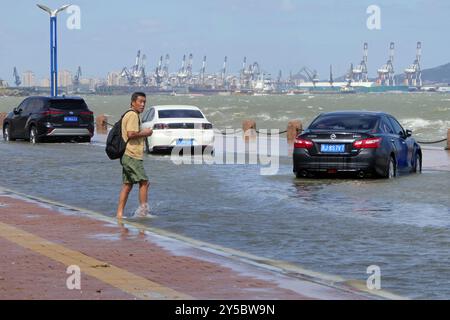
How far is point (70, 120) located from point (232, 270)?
91.1 feet

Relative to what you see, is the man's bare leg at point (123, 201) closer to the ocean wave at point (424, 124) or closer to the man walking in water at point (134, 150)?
the man walking in water at point (134, 150)

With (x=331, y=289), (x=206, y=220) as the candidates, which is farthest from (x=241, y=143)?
(x=331, y=289)

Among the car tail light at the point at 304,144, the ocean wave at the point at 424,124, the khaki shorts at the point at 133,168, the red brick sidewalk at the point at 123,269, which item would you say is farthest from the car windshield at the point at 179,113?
the ocean wave at the point at 424,124

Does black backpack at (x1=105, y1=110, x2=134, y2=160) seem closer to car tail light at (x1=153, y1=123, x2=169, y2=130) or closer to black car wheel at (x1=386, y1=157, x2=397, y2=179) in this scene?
black car wheel at (x1=386, y1=157, x2=397, y2=179)

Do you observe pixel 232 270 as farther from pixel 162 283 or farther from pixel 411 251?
pixel 411 251

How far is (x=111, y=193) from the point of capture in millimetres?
18688

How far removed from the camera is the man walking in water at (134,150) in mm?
14320

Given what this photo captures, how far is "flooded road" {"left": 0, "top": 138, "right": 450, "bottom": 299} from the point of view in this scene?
36.7ft

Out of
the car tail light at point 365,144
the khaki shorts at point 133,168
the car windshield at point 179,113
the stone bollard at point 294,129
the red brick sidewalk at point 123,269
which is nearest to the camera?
the red brick sidewalk at point 123,269

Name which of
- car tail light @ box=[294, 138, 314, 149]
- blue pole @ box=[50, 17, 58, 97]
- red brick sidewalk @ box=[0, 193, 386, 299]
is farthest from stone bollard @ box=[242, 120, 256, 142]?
red brick sidewalk @ box=[0, 193, 386, 299]

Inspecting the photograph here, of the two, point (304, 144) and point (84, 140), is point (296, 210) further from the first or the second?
point (84, 140)

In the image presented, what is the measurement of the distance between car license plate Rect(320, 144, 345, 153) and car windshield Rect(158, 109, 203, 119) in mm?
9990

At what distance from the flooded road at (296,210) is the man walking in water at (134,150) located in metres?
0.46

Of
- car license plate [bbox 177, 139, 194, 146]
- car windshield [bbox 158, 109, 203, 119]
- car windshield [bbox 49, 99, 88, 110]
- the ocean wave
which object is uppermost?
car windshield [bbox 49, 99, 88, 110]
